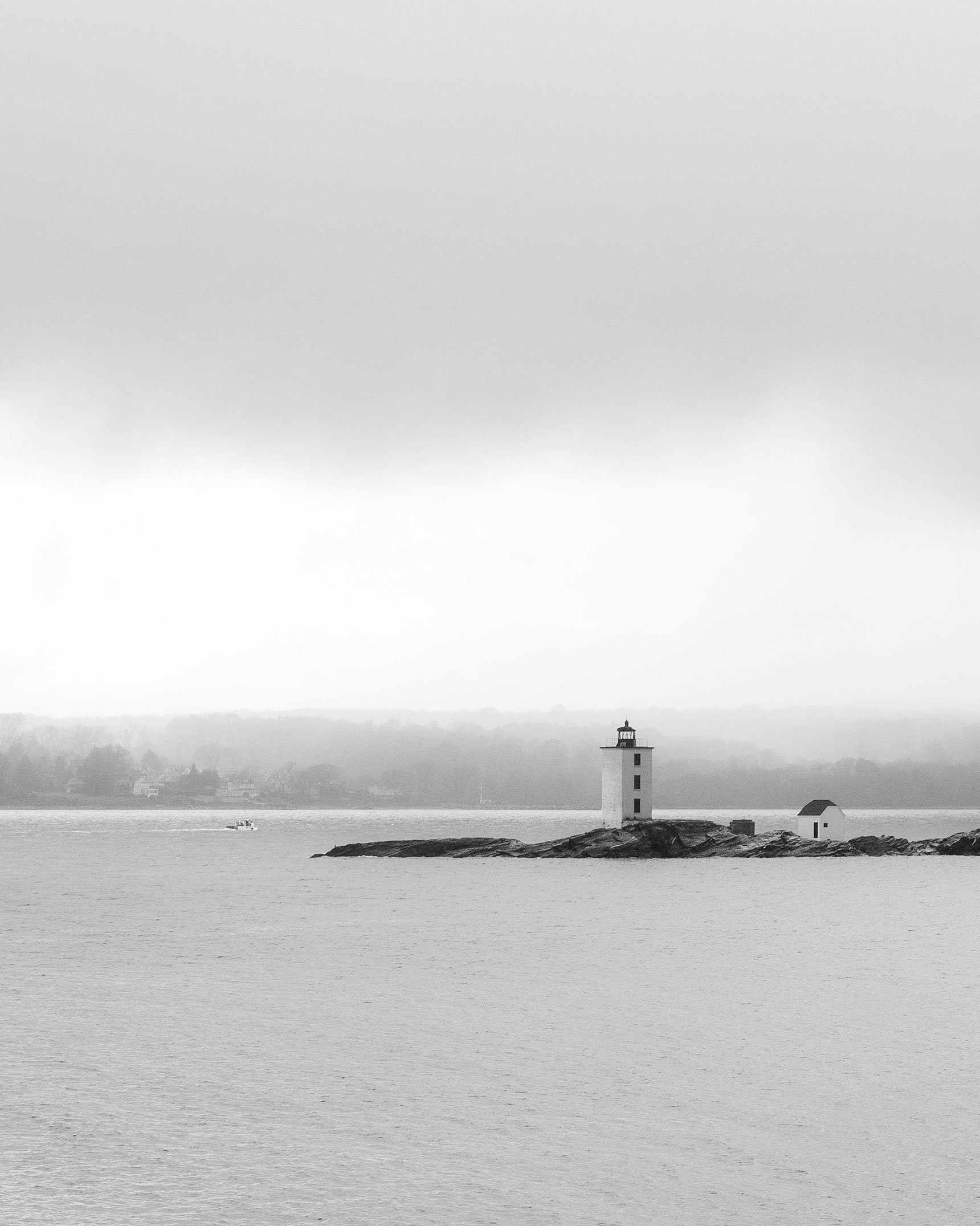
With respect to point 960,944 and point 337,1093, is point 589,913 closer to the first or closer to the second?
point 960,944

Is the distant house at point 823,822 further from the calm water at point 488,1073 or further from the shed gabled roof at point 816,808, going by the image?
the calm water at point 488,1073

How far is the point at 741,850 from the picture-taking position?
131000 mm

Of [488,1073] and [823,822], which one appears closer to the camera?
[488,1073]

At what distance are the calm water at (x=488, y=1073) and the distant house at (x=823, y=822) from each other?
70836mm

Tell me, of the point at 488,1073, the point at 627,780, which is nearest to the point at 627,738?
the point at 627,780

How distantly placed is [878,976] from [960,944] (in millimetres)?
15129

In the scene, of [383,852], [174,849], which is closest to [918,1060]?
[383,852]

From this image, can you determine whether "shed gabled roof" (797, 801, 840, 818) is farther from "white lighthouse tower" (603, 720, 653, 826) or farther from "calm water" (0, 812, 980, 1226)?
"calm water" (0, 812, 980, 1226)

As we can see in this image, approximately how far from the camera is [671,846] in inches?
4983

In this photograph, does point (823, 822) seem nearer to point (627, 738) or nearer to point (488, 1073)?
point (627, 738)

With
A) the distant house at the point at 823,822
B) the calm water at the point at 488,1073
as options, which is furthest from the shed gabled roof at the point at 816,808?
the calm water at the point at 488,1073

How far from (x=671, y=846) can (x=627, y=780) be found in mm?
13270

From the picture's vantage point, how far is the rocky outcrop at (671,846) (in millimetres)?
122625

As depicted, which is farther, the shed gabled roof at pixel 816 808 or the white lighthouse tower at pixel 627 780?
the shed gabled roof at pixel 816 808
